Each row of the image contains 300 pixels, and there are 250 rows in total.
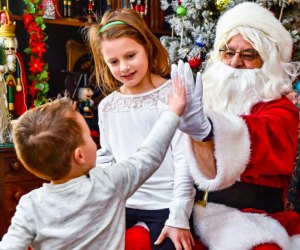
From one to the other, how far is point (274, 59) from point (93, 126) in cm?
174

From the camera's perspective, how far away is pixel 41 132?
1141 mm

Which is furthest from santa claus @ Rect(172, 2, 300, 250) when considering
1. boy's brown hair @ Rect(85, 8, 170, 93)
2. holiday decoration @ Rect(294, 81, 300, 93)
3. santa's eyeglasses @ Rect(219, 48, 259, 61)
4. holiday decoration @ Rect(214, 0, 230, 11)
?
holiday decoration @ Rect(214, 0, 230, 11)

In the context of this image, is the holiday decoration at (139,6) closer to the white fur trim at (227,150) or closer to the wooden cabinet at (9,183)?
the wooden cabinet at (9,183)

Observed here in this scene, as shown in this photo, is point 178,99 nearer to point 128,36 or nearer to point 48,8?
point 128,36

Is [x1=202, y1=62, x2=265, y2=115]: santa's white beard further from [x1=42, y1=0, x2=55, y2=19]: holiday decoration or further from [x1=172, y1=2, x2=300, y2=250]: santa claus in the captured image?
[x1=42, y1=0, x2=55, y2=19]: holiday decoration

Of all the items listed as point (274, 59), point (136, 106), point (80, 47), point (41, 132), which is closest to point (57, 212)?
point (41, 132)

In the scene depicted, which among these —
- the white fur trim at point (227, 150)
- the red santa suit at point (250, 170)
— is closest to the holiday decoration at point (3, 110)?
the red santa suit at point (250, 170)

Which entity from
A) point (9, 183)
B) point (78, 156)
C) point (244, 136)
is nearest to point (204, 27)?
point (9, 183)

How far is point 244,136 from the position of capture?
1.34m

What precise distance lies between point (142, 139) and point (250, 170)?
1.32 ft

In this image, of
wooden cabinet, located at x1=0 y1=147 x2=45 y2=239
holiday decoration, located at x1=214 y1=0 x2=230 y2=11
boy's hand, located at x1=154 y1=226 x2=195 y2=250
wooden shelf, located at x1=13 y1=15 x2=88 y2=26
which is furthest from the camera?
wooden shelf, located at x1=13 y1=15 x2=88 y2=26

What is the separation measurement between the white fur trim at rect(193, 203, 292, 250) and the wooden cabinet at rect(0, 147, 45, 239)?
4.38 ft

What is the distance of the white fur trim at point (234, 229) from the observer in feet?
4.65

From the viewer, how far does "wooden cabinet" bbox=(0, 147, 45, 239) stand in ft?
8.20
